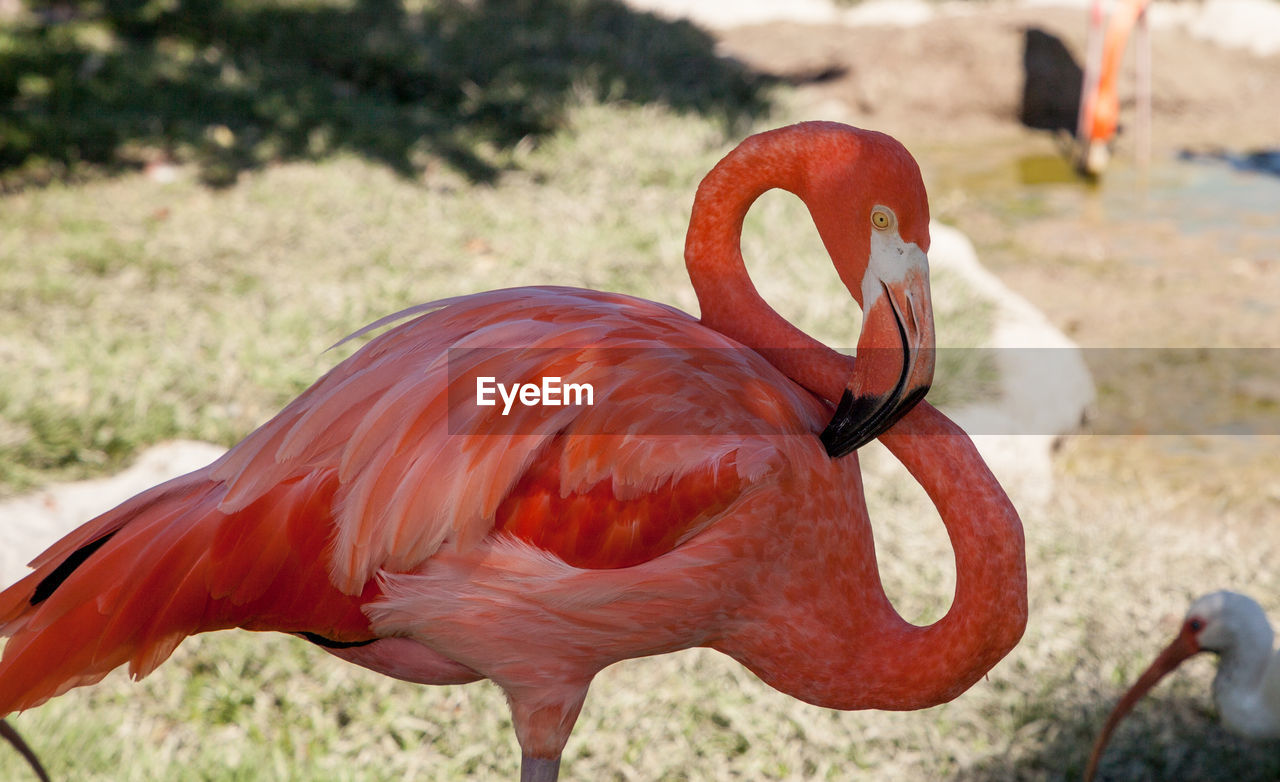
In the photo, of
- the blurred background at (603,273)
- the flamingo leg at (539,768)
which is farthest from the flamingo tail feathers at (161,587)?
the blurred background at (603,273)

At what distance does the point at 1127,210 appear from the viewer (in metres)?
7.71

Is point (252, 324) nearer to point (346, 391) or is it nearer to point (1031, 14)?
point (346, 391)

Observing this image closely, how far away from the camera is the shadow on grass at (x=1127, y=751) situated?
2789 millimetres

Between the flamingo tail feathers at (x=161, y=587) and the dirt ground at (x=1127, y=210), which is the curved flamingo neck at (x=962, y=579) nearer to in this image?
the flamingo tail feathers at (x=161, y=587)

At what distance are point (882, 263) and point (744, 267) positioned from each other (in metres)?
0.39

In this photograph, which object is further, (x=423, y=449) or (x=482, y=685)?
(x=482, y=685)

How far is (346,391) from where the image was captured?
1979mm

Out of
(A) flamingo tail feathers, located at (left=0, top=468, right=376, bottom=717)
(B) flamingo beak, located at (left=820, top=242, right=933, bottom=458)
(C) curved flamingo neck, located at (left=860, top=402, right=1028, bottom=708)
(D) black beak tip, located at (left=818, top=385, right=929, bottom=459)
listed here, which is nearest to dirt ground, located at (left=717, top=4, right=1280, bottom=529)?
(C) curved flamingo neck, located at (left=860, top=402, right=1028, bottom=708)

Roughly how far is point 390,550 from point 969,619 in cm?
99

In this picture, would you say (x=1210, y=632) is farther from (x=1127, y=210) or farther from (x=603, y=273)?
(x=1127, y=210)

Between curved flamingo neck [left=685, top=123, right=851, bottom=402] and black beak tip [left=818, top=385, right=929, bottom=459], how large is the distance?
176 mm

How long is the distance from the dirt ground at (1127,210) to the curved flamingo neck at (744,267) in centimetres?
262

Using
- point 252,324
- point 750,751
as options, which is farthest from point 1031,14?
point 750,751

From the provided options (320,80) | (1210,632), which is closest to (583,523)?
(1210,632)
